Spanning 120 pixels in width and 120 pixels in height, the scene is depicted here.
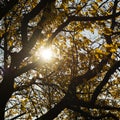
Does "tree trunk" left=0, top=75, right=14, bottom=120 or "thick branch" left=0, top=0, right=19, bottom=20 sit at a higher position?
"thick branch" left=0, top=0, right=19, bottom=20

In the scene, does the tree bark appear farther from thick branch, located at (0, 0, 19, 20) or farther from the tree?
thick branch, located at (0, 0, 19, 20)

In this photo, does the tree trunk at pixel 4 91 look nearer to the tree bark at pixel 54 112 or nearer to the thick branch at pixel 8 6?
the tree bark at pixel 54 112

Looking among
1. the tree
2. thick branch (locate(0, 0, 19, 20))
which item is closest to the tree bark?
the tree

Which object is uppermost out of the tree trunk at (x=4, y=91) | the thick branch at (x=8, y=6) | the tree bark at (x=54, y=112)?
the thick branch at (x=8, y=6)

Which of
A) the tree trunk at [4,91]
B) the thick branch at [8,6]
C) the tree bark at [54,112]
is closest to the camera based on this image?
the thick branch at [8,6]

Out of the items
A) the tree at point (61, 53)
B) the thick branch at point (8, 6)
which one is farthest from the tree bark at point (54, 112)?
the thick branch at point (8, 6)

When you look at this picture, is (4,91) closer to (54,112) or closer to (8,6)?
(54,112)

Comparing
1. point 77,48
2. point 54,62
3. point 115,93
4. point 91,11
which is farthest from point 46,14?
point 115,93

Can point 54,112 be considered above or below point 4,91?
below

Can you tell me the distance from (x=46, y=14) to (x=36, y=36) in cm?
197

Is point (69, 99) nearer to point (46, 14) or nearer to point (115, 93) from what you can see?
point (46, 14)

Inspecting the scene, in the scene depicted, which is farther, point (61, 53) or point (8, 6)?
point (61, 53)

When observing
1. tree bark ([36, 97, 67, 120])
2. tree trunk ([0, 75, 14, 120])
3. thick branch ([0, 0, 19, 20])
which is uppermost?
thick branch ([0, 0, 19, 20])

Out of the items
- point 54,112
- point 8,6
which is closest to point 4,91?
point 54,112
